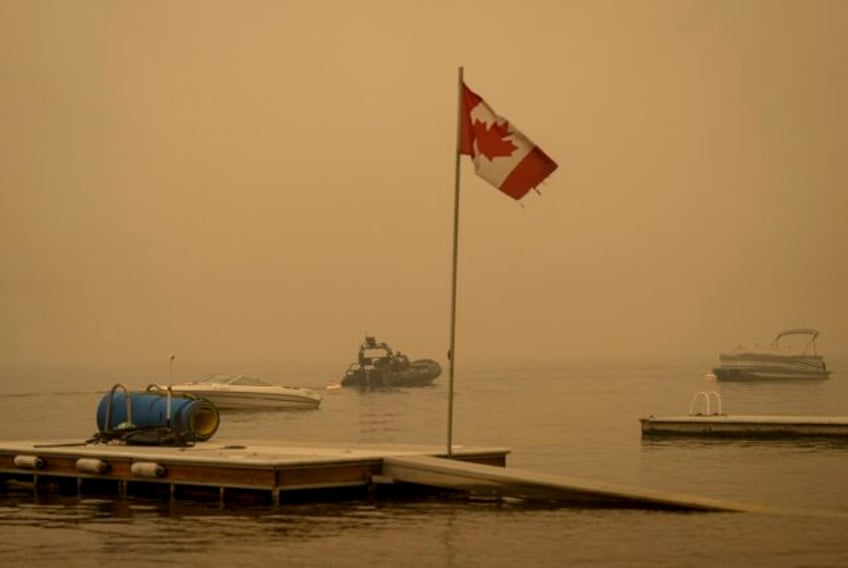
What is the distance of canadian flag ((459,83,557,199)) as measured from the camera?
32188 mm

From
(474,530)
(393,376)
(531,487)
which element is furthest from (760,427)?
(393,376)

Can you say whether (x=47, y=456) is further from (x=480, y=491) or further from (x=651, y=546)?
(x=651, y=546)

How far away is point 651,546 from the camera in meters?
26.6

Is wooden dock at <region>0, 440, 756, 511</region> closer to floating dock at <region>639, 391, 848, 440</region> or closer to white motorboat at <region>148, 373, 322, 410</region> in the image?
floating dock at <region>639, 391, 848, 440</region>

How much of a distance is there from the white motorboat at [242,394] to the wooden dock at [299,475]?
52930mm

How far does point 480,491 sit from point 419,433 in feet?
149

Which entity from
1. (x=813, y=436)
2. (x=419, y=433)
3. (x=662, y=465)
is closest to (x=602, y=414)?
(x=419, y=433)

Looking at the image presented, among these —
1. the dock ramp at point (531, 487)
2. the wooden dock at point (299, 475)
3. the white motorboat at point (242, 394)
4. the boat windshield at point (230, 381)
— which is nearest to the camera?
the dock ramp at point (531, 487)

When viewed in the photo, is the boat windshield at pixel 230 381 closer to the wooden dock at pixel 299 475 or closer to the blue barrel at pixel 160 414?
the blue barrel at pixel 160 414

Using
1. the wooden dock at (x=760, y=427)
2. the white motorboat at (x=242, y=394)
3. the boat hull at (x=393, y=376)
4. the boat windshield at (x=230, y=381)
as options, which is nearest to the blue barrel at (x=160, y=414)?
the wooden dock at (x=760, y=427)

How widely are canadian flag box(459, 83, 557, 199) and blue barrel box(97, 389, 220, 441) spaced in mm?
10486

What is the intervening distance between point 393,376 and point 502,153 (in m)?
121

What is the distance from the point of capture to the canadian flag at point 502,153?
32.2 meters

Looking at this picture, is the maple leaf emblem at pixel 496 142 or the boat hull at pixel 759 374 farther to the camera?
the boat hull at pixel 759 374
